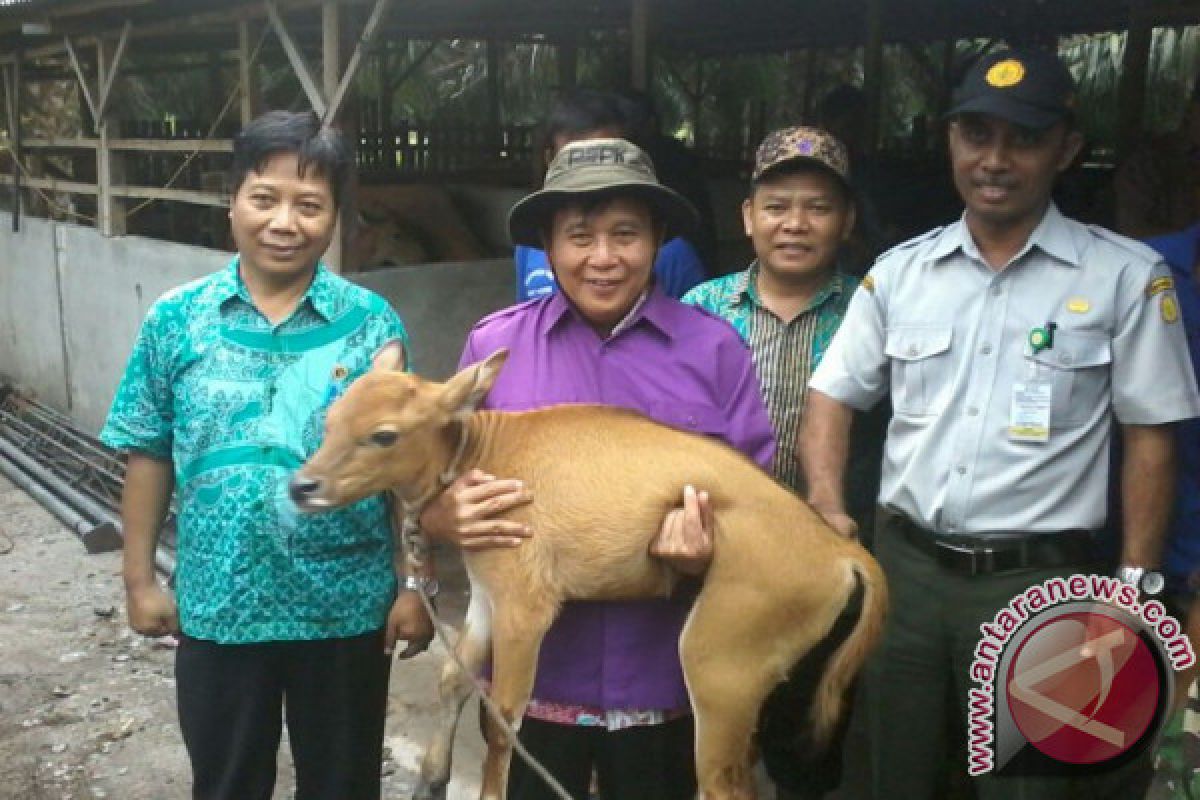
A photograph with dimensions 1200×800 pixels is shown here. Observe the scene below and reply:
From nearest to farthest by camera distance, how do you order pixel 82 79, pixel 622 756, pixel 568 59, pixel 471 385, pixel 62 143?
pixel 471 385 < pixel 622 756 < pixel 82 79 < pixel 62 143 < pixel 568 59

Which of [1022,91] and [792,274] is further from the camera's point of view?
[792,274]

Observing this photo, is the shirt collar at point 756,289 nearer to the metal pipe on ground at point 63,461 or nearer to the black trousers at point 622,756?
the black trousers at point 622,756

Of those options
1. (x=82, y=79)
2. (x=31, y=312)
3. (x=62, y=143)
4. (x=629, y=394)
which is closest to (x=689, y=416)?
(x=629, y=394)

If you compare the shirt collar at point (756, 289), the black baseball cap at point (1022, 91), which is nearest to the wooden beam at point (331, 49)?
the shirt collar at point (756, 289)

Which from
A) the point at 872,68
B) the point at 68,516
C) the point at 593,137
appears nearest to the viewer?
the point at 593,137

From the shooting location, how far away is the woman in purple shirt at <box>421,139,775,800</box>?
2260 millimetres

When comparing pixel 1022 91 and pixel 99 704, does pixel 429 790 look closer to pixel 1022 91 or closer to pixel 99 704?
pixel 1022 91

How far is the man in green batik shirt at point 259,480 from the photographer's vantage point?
2500mm

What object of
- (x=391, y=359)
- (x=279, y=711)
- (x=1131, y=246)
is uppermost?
(x=1131, y=246)

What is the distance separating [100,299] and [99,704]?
483 cm

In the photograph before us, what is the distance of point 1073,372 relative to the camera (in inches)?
95.5

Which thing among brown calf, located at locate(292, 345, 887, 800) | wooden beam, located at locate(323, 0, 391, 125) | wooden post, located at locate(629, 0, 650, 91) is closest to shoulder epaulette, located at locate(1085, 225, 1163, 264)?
brown calf, located at locate(292, 345, 887, 800)

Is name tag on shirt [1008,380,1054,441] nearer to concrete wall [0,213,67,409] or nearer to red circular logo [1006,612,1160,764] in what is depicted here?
red circular logo [1006,612,1160,764]

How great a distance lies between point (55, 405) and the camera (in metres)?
9.84
